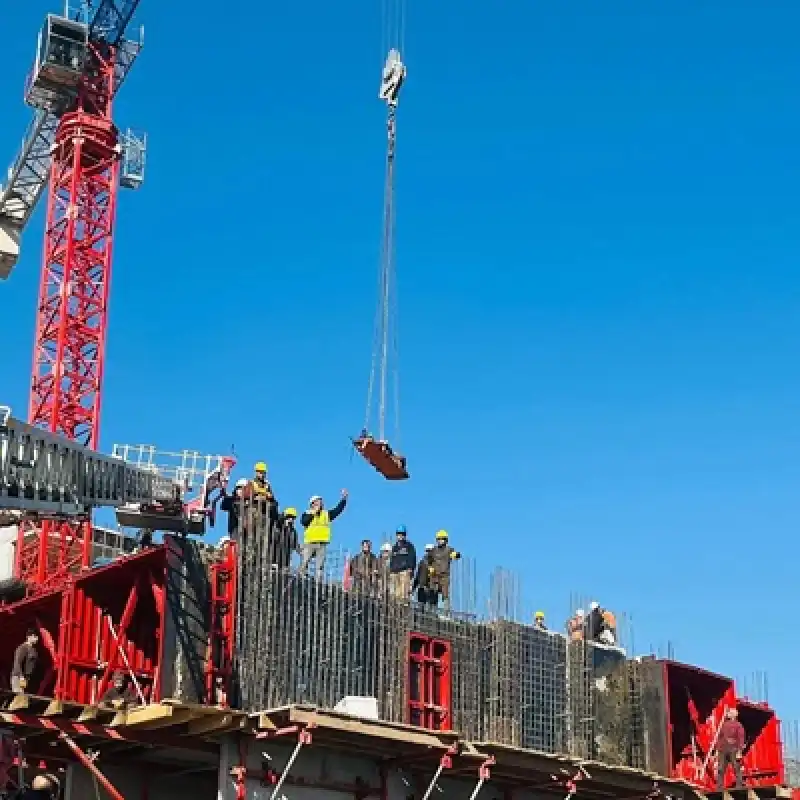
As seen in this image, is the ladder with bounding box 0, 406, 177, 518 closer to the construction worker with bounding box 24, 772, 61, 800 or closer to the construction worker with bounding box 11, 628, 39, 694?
the construction worker with bounding box 11, 628, 39, 694

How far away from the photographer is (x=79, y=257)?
5847 centimetres

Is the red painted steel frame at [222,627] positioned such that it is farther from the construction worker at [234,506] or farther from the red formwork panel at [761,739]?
the red formwork panel at [761,739]

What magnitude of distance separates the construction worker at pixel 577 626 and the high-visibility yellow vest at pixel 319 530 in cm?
765

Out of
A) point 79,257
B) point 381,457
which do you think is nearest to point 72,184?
point 79,257

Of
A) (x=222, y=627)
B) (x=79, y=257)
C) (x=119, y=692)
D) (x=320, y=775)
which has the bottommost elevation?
(x=320, y=775)

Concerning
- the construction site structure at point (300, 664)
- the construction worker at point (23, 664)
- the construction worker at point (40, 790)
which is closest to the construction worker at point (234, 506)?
the construction site structure at point (300, 664)

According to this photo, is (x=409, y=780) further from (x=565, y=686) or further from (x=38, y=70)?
(x=38, y=70)

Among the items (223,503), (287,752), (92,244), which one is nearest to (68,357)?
(92,244)

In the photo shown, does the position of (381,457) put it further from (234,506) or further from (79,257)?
(79,257)

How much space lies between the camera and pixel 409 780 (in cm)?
2809

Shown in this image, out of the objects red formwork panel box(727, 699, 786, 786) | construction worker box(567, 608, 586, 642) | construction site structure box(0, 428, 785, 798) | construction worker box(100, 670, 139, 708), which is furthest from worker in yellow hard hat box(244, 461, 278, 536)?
red formwork panel box(727, 699, 786, 786)

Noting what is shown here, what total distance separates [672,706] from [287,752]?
13.9 metres

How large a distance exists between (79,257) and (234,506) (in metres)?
32.4

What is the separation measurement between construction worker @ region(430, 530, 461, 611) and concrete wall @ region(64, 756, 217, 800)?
655 centimetres
